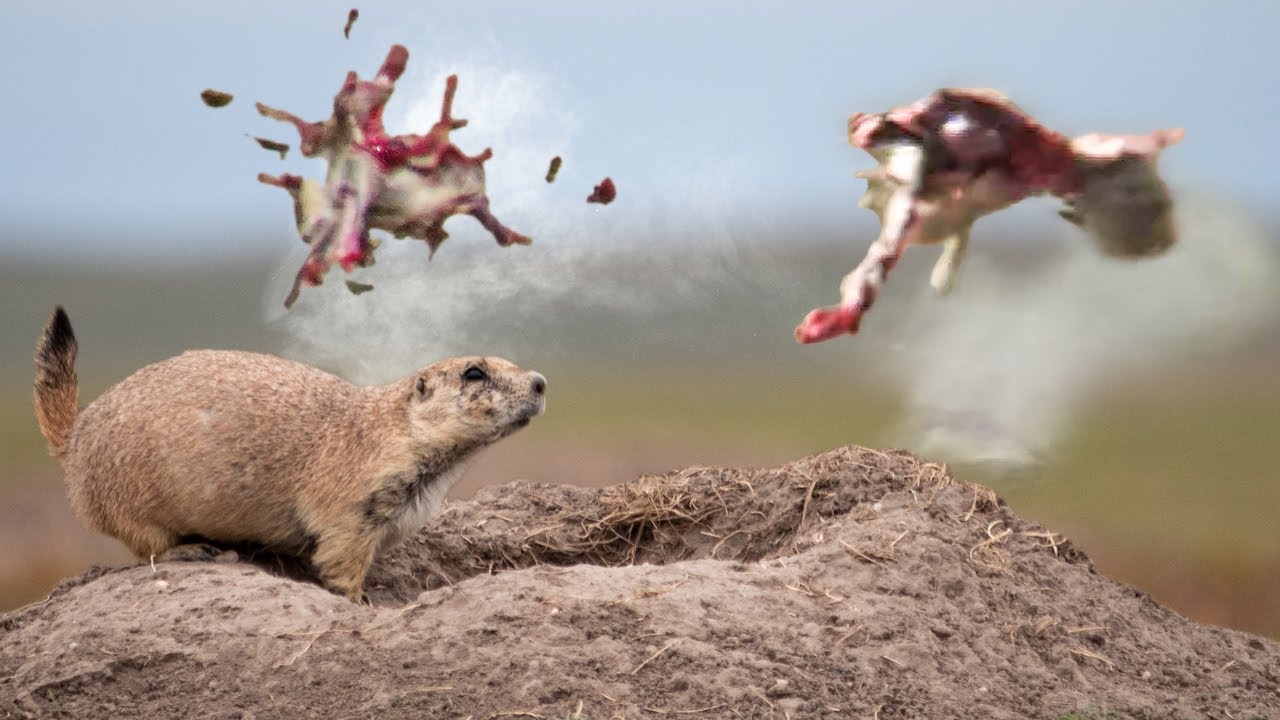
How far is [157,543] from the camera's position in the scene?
22.1ft

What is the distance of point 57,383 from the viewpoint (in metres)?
7.20

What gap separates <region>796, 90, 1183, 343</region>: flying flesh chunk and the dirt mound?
183cm

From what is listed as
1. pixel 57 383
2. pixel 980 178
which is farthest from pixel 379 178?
pixel 57 383

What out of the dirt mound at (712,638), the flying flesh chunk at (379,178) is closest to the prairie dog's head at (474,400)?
the dirt mound at (712,638)

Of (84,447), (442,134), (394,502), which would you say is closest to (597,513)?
(394,502)

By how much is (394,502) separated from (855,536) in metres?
2.31

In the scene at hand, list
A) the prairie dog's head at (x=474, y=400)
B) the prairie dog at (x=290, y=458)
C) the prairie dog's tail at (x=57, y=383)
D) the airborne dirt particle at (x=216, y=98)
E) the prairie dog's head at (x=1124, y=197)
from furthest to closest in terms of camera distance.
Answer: the prairie dog's tail at (x=57, y=383), the prairie dog at (x=290, y=458), the prairie dog's head at (x=474, y=400), the airborne dirt particle at (x=216, y=98), the prairie dog's head at (x=1124, y=197)

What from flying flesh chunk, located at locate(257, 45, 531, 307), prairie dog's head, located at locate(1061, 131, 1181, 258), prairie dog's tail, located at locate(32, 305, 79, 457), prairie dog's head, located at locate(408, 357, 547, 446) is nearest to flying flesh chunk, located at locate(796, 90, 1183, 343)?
prairie dog's head, located at locate(1061, 131, 1181, 258)

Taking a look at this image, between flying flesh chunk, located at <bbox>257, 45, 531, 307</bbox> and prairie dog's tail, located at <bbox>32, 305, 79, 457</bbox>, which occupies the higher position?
flying flesh chunk, located at <bbox>257, 45, 531, 307</bbox>

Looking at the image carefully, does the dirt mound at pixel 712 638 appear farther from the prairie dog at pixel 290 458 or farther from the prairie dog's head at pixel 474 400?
the prairie dog's head at pixel 474 400

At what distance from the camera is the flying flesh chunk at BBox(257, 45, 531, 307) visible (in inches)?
199

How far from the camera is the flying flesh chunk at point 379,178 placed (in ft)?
16.6

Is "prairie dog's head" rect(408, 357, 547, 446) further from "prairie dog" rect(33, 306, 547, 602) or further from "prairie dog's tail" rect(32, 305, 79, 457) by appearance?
"prairie dog's tail" rect(32, 305, 79, 457)

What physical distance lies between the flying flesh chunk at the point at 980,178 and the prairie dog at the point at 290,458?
3093 millimetres
